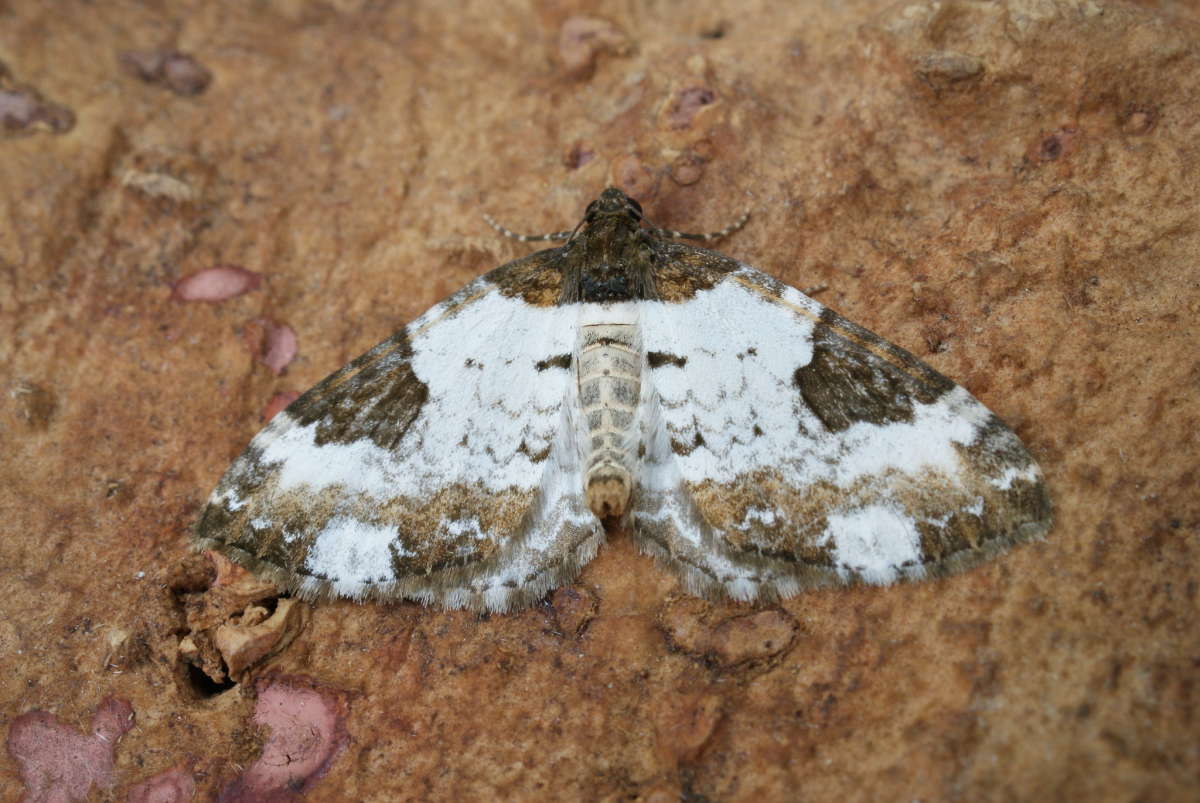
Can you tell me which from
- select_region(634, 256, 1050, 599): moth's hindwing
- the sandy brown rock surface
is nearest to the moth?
select_region(634, 256, 1050, 599): moth's hindwing

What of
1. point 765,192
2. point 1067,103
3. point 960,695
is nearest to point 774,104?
point 765,192

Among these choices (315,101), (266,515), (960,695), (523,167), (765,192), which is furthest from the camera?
(315,101)

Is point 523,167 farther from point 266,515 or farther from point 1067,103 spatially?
point 1067,103

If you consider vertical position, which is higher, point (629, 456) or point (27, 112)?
point (27, 112)

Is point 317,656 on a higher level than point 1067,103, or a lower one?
lower

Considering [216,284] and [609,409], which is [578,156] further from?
[216,284]

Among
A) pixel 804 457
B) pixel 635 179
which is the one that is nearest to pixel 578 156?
pixel 635 179
